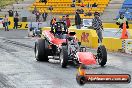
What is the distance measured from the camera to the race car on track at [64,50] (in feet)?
45.6

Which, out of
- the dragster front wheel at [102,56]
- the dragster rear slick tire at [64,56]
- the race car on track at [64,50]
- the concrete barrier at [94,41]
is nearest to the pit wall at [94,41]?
the concrete barrier at [94,41]

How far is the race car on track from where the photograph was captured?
45.6 ft

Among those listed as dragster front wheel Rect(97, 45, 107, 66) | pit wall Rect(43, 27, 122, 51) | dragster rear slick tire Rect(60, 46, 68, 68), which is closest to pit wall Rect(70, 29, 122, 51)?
pit wall Rect(43, 27, 122, 51)

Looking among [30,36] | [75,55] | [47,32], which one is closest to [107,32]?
[30,36]

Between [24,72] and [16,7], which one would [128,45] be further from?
[16,7]

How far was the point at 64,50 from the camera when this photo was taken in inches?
565

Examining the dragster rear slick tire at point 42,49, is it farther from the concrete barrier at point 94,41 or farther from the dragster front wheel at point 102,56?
the concrete barrier at point 94,41

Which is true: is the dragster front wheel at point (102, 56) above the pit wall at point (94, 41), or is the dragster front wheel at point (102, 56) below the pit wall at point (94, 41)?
above

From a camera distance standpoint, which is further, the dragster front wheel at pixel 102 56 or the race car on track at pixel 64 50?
the dragster front wheel at pixel 102 56

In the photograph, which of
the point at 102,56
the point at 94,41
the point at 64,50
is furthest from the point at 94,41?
the point at 64,50

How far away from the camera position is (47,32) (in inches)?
674

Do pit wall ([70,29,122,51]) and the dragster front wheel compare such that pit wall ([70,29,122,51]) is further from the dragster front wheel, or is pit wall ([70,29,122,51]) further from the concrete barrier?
the dragster front wheel

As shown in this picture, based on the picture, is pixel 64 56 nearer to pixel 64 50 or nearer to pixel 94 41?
pixel 64 50

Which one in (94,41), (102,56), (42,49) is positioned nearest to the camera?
(102,56)
